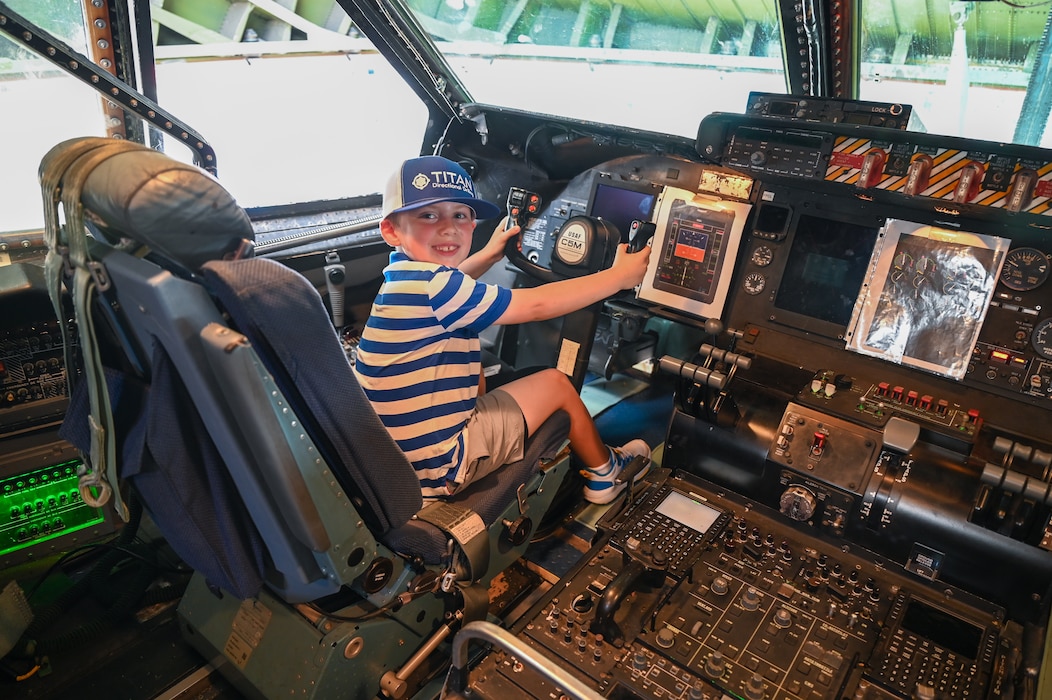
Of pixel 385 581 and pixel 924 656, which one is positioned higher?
pixel 924 656

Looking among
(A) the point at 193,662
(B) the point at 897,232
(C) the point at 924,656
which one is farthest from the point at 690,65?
(A) the point at 193,662

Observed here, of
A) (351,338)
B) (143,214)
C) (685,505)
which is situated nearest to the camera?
(143,214)

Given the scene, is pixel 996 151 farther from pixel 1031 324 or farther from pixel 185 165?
pixel 185 165

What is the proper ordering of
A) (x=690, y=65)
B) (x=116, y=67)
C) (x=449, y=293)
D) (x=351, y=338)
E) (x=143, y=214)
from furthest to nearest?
(x=690, y=65) < (x=351, y=338) < (x=116, y=67) < (x=449, y=293) < (x=143, y=214)

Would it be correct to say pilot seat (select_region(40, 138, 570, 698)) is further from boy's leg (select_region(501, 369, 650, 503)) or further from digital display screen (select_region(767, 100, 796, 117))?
digital display screen (select_region(767, 100, 796, 117))

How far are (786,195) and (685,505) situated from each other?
3.40 ft

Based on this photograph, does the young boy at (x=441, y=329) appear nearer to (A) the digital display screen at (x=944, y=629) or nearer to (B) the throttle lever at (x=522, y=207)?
(B) the throttle lever at (x=522, y=207)

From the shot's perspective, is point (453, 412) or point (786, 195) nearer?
point (453, 412)

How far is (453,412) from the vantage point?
1804 millimetres

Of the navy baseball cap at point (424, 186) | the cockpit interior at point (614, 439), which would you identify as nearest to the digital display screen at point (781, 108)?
the cockpit interior at point (614, 439)

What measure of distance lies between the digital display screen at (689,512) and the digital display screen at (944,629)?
21.1 inches

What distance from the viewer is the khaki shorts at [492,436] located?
1792 millimetres

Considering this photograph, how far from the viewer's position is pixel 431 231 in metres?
1.85

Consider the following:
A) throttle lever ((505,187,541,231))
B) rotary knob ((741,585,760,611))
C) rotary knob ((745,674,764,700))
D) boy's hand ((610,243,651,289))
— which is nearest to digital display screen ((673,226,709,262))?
boy's hand ((610,243,651,289))
